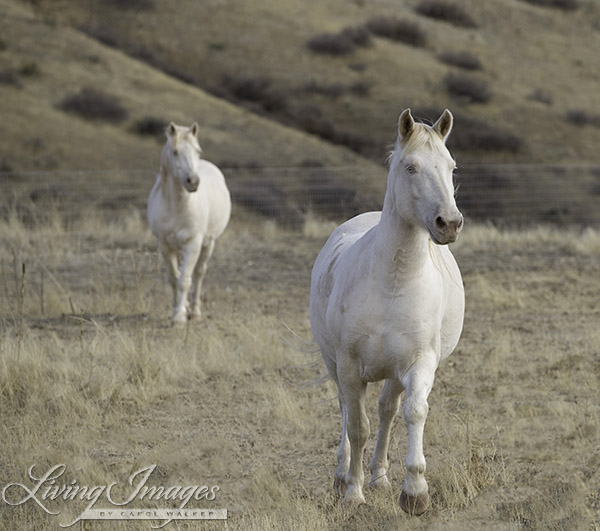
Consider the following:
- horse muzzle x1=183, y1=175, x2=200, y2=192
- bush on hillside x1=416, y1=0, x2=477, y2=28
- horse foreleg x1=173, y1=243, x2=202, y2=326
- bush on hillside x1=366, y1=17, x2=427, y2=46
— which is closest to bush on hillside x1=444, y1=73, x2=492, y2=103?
bush on hillside x1=366, y1=17, x2=427, y2=46

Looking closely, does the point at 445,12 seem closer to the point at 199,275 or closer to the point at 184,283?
the point at 199,275

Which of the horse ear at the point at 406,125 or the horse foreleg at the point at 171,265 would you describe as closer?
the horse ear at the point at 406,125

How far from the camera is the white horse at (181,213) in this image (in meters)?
8.90

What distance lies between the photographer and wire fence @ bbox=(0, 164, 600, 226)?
17.0 meters

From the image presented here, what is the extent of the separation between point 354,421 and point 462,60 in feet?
113

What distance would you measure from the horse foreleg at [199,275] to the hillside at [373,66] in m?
16.9

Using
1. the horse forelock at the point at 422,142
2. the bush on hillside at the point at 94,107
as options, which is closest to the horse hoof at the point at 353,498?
the horse forelock at the point at 422,142

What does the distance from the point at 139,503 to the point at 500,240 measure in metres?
11.2

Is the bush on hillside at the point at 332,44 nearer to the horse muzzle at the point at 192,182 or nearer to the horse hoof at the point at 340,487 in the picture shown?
the horse muzzle at the point at 192,182

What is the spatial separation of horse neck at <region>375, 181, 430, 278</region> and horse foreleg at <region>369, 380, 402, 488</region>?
2.67 ft

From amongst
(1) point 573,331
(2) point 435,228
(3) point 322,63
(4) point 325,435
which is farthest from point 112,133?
(2) point 435,228

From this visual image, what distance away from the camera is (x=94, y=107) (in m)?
27.8

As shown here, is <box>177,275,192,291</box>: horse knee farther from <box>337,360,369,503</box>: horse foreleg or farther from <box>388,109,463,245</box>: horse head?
<box>388,109,463,245</box>: horse head

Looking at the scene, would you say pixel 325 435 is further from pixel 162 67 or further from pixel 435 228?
pixel 162 67
